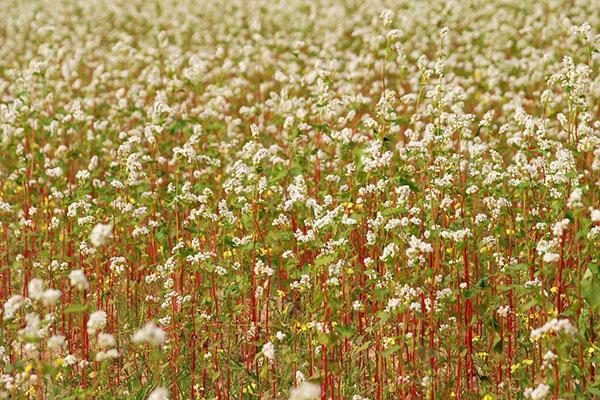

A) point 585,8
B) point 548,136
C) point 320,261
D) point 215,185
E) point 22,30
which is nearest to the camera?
point 320,261

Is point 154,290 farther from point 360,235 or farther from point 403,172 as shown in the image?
point 403,172

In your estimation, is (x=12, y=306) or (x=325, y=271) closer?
(x=12, y=306)

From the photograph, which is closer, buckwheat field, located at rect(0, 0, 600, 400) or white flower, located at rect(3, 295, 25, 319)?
white flower, located at rect(3, 295, 25, 319)

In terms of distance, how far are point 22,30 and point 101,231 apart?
16.9 m

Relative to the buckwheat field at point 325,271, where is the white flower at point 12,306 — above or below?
above

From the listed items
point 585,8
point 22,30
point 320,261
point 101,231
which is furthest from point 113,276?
point 22,30

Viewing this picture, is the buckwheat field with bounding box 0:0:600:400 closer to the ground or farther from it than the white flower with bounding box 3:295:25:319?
closer to the ground

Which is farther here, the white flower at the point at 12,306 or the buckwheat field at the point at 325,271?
the buckwheat field at the point at 325,271

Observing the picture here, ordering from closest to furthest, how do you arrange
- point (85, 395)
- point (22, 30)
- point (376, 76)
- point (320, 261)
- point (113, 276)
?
point (85, 395)
point (320, 261)
point (113, 276)
point (376, 76)
point (22, 30)

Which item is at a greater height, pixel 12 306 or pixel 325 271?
pixel 12 306

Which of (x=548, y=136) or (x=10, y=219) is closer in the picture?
(x=10, y=219)

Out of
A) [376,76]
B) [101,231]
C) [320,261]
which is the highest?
[101,231]

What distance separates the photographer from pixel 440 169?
6184mm

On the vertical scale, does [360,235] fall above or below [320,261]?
below
